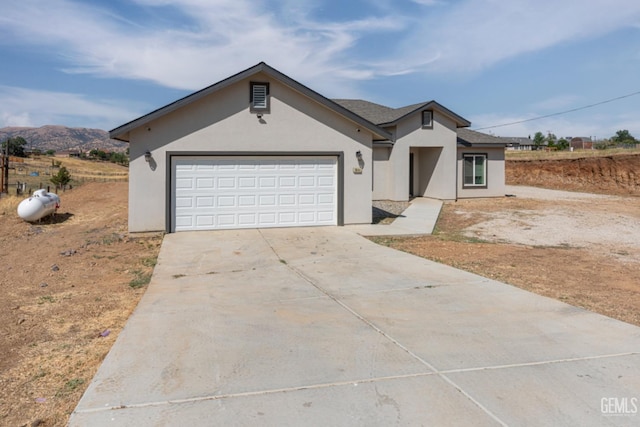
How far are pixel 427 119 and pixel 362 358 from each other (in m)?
19.3

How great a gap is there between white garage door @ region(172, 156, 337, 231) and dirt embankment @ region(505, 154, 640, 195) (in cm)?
2490

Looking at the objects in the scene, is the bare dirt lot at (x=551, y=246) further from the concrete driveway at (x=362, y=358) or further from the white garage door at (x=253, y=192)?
the white garage door at (x=253, y=192)

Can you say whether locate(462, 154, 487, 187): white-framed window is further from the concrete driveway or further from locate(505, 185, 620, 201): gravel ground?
the concrete driveway

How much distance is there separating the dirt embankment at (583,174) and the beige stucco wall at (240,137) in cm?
2389

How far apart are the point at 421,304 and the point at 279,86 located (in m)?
9.54

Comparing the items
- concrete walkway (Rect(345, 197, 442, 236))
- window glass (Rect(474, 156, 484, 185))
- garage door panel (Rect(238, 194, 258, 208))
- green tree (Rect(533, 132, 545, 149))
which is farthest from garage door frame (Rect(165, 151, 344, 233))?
green tree (Rect(533, 132, 545, 149))

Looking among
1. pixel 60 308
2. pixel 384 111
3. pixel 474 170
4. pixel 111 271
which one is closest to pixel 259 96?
pixel 111 271

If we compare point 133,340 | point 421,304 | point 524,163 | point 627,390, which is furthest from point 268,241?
point 524,163

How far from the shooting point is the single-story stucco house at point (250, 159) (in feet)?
43.1

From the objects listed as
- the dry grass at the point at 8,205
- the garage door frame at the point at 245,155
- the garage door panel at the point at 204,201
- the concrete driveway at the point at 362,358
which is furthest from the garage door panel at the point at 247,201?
the dry grass at the point at 8,205

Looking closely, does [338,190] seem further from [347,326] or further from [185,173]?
[347,326]

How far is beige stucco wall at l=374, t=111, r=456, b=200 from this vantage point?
21.9 m

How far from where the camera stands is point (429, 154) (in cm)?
2411

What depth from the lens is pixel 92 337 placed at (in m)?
5.30
